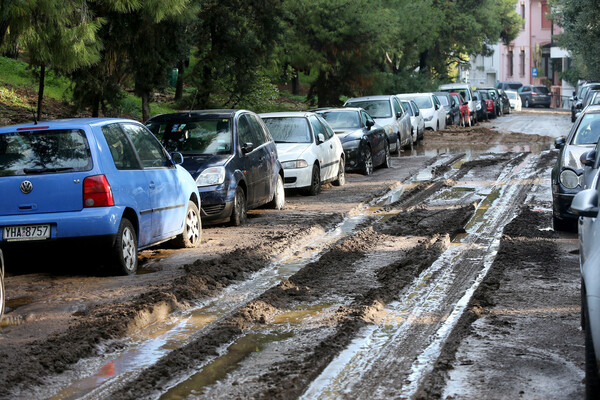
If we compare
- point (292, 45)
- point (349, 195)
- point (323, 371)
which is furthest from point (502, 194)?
point (292, 45)

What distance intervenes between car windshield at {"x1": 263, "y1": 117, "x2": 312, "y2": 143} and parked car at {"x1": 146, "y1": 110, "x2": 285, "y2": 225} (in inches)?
110

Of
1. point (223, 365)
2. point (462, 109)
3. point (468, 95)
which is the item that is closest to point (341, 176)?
point (223, 365)

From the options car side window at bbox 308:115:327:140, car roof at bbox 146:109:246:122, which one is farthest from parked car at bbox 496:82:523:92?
car roof at bbox 146:109:246:122

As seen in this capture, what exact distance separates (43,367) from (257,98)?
20.6 meters

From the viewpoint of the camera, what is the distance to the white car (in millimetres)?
16297

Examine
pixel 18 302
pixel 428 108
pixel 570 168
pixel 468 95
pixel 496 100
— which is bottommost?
pixel 18 302

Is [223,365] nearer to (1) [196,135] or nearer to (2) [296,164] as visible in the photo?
(1) [196,135]

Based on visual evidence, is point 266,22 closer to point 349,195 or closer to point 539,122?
point 349,195

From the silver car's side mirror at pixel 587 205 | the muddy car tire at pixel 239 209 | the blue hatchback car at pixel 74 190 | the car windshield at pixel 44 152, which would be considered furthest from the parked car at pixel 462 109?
the silver car's side mirror at pixel 587 205

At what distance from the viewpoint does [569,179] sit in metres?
11.3

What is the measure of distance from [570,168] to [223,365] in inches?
267

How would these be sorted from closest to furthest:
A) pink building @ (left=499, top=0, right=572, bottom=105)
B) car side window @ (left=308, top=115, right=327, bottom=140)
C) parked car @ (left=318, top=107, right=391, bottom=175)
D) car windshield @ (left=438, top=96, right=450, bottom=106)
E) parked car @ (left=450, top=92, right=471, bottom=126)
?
car side window @ (left=308, top=115, right=327, bottom=140) < parked car @ (left=318, top=107, right=391, bottom=175) < car windshield @ (left=438, top=96, right=450, bottom=106) < parked car @ (left=450, top=92, right=471, bottom=126) < pink building @ (left=499, top=0, right=572, bottom=105)

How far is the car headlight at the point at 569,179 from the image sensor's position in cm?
1127

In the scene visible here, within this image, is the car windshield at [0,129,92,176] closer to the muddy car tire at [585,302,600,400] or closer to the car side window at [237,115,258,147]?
the car side window at [237,115,258,147]
